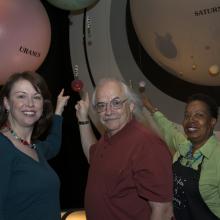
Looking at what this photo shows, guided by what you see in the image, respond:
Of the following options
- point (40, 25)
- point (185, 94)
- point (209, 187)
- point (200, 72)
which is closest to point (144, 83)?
point (185, 94)

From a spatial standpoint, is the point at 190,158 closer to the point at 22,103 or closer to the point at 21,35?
the point at 22,103

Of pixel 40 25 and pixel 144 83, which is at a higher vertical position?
pixel 40 25

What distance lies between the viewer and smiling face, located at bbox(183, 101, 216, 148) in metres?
1.36

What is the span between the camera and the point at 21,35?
1.59m

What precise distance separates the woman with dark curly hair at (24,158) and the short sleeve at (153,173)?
27cm

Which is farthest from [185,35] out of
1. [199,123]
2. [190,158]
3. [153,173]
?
[153,173]

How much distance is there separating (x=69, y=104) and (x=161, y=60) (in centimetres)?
89

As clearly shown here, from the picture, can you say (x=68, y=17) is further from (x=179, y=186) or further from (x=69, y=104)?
(x=179, y=186)

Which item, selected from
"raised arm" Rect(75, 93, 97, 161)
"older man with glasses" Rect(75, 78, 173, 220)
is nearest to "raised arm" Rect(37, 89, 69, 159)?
"raised arm" Rect(75, 93, 97, 161)

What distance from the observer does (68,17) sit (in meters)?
2.18

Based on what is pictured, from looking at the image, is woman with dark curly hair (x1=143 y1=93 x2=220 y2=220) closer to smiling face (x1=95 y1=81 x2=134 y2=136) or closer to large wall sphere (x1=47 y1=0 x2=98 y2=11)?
smiling face (x1=95 y1=81 x2=134 y2=136)

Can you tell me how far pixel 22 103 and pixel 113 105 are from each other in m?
0.30

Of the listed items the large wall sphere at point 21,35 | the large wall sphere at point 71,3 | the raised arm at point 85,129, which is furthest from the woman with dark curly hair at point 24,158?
the large wall sphere at point 71,3

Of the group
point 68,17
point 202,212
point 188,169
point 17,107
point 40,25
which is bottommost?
point 202,212
